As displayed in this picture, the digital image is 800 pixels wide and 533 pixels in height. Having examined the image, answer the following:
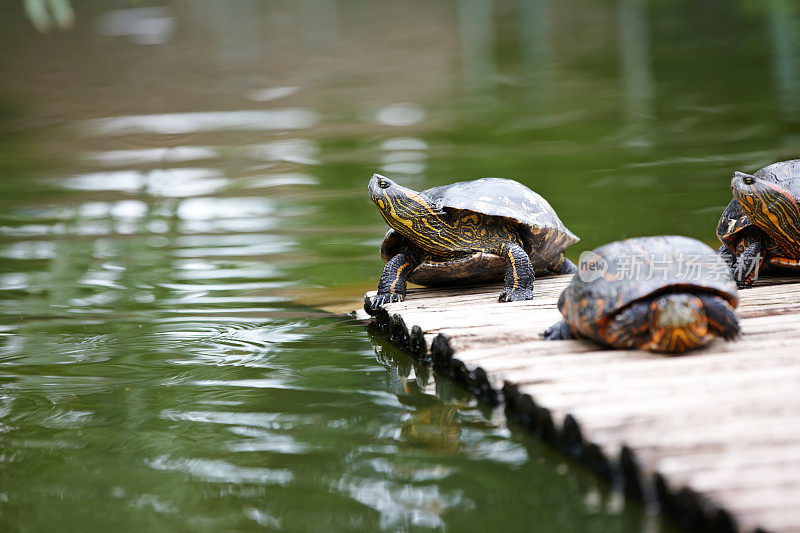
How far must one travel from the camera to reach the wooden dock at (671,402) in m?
1.83

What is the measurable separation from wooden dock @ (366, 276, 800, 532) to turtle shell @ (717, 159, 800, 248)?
39 centimetres

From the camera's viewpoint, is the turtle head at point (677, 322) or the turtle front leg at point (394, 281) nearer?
the turtle head at point (677, 322)

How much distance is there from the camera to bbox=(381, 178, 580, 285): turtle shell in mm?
3924

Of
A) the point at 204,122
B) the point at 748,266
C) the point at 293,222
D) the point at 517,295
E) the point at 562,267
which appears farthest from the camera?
the point at 204,122

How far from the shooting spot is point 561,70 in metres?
15.7

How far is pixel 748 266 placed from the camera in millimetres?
3658

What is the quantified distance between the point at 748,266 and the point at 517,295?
951mm

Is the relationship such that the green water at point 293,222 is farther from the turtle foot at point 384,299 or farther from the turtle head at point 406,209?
the turtle head at point 406,209

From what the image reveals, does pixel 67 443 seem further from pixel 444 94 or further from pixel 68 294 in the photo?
pixel 444 94

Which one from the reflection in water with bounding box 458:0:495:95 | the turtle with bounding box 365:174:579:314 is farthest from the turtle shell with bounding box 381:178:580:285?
the reflection in water with bounding box 458:0:495:95

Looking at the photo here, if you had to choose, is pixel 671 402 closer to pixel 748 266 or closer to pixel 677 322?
pixel 677 322

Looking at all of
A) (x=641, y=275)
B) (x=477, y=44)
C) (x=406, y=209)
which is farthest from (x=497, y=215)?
(x=477, y=44)

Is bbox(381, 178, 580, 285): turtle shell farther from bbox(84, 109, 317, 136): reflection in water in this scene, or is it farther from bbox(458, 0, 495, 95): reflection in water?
bbox(458, 0, 495, 95): reflection in water

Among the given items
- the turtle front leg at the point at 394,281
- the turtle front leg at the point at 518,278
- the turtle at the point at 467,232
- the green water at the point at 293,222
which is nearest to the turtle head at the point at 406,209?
the turtle at the point at 467,232
